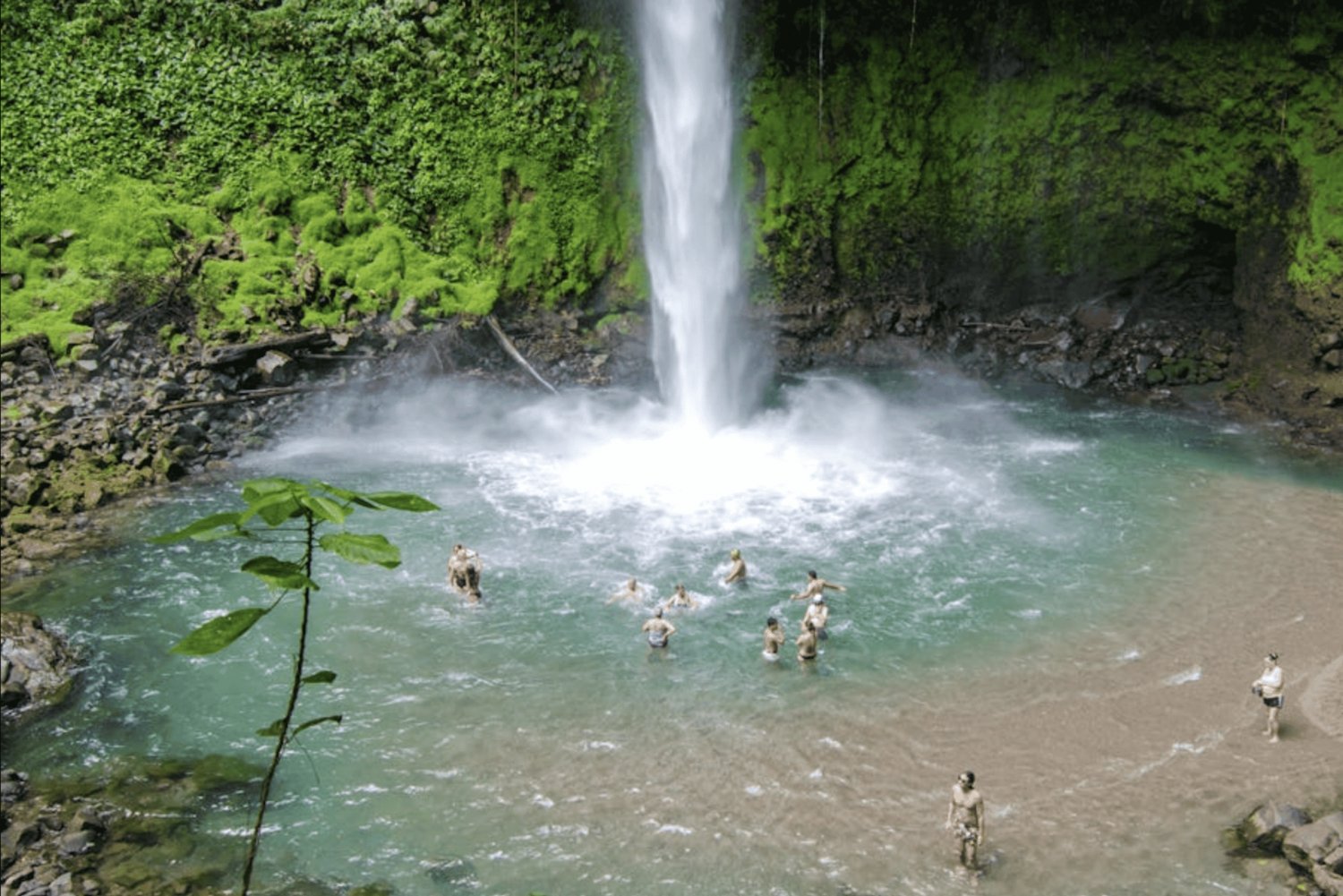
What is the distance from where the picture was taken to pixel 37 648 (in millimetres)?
12898

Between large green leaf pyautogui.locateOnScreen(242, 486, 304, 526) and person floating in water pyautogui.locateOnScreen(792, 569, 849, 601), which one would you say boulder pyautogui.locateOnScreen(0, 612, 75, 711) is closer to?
person floating in water pyautogui.locateOnScreen(792, 569, 849, 601)

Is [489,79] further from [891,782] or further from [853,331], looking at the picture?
[891,782]

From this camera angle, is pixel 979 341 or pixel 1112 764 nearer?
pixel 1112 764

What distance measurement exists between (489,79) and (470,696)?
16248mm

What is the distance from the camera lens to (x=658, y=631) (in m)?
13.6

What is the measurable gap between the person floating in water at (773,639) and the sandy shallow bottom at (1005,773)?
906 mm

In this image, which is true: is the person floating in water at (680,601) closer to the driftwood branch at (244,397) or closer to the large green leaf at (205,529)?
the driftwood branch at (244,397)

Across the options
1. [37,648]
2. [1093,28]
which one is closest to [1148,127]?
[1093,28]

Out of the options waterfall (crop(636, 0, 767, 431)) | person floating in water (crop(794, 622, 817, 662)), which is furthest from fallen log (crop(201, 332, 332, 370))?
person floating in water (crop(794, 622, 817, 662))

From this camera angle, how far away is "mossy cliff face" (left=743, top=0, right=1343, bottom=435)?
21.3 metres

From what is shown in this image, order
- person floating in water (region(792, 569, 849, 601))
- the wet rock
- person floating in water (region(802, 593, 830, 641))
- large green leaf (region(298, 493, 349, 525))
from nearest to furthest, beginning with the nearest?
large green leaf (region(298, 493, 349, 525))
person floating in water (region(802, 593, 830, 641))
person floating in water (region(792, 569, 849, 601))
the wet rock

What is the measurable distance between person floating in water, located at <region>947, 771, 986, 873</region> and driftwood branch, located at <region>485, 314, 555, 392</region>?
15679mm

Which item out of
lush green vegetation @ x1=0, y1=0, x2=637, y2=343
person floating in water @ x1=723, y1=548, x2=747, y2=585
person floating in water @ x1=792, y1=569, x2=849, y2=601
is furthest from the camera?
lush green vegetation @ x1=0, y1=0, x2=637, y2=343

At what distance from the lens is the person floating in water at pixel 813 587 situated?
14148 mm
